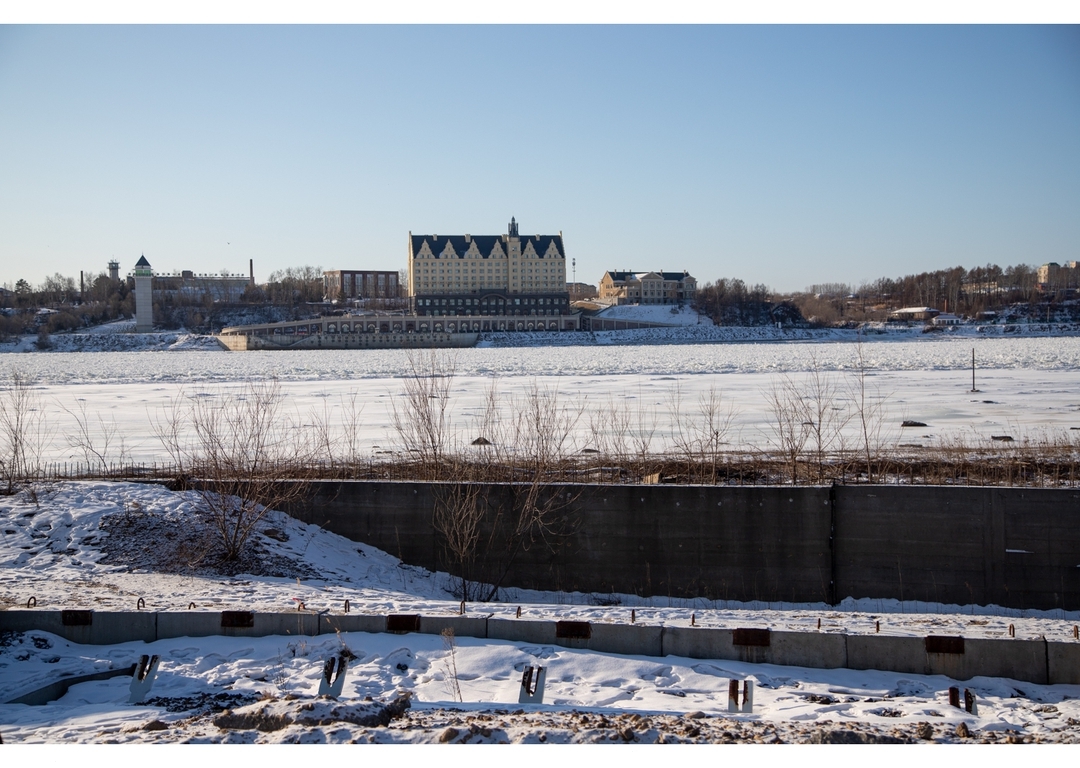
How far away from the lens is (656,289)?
119 m

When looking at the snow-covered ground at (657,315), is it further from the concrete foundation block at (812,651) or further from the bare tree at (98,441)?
the concrete foundation block at (812,651)

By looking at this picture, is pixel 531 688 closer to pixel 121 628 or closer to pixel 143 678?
pixel 143 678

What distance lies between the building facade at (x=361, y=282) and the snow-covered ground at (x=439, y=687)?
141797mm

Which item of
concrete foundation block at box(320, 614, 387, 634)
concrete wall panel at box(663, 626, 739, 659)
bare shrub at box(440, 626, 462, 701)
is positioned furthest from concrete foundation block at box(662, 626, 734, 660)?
concrete foundation block at box(320, 614, 387, 634)

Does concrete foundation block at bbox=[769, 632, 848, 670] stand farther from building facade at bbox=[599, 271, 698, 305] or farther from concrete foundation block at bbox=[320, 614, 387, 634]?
building facade at bbox=[599, 271, 698, 305]

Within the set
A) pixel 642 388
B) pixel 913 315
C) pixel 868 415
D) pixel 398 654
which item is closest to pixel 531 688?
pixel 398 654

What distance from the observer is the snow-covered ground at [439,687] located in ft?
17.5

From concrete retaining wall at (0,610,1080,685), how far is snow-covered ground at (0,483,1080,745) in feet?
0.49

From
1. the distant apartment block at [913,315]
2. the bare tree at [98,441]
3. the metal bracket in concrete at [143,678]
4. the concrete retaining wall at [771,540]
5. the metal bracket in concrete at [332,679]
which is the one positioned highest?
the distant apartment block at [913,315]

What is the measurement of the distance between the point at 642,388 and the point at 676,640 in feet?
75.9

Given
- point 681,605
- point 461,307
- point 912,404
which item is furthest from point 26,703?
point 461,307

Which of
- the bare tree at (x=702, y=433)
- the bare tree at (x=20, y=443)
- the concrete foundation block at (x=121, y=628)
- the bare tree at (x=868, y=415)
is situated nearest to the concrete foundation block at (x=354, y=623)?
the concrete foundation block at (x=121, y=628)

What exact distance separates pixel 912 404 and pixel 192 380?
31.6 meters

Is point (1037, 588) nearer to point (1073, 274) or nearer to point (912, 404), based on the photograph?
point (912, 404)
